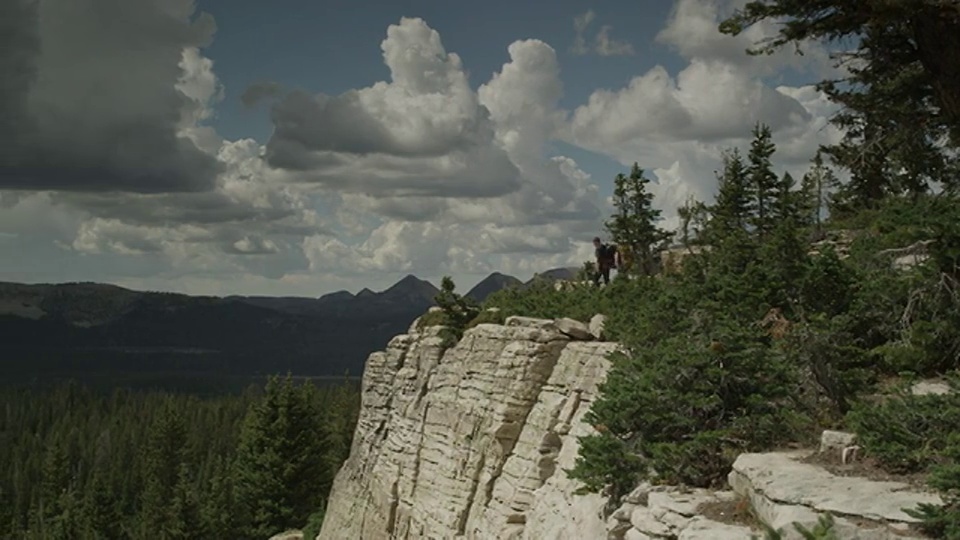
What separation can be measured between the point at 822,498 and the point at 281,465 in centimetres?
4283

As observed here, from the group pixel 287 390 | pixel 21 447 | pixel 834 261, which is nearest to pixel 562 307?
pixel 834 261

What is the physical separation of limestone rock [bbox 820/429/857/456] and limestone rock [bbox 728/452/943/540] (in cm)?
54

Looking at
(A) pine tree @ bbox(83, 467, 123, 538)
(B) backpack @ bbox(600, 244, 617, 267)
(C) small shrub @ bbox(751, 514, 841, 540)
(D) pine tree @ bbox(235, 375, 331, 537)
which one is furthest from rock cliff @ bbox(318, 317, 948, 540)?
(A) pine tree @ bbox(83, 467, 123, 538)

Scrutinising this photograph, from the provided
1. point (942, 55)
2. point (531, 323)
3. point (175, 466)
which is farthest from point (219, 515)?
point (942, 55)

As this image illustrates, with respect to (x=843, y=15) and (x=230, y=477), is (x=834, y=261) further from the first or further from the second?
(x=230, y=477)

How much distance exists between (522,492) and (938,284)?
12.2 meters

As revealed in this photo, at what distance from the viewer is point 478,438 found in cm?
2450

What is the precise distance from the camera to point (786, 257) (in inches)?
656

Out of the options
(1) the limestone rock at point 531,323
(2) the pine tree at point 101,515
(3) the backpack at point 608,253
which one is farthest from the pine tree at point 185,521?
(3) the backpack at point 608,253

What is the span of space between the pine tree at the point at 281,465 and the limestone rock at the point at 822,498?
41.1 m

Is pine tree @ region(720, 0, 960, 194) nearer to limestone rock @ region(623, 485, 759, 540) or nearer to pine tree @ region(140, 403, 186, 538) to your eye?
limestone rock @ region(623, 485, 759, 540)

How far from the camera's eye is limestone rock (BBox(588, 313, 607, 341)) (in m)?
22.2

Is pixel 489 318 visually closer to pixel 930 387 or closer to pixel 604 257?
pixel 604 257

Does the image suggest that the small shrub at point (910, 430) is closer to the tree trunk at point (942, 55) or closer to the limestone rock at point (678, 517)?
the limestone rock at point (678, 517)
